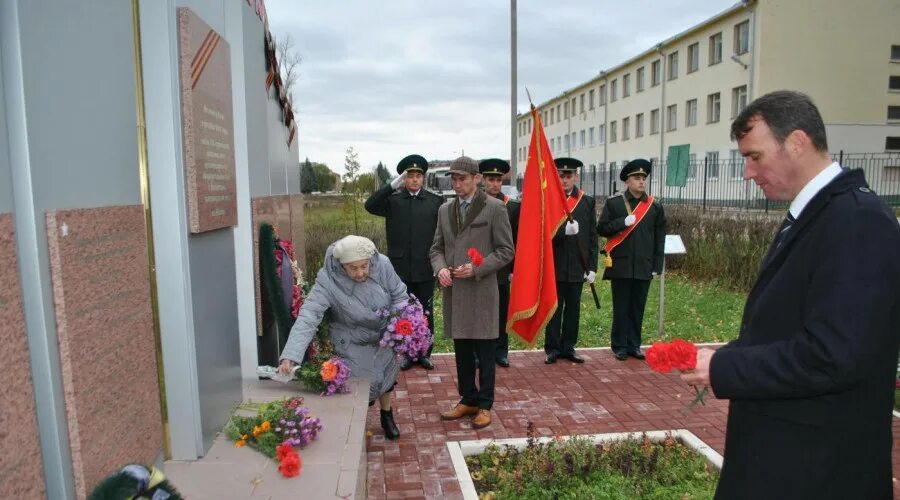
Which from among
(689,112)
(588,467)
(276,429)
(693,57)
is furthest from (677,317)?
(693,57)

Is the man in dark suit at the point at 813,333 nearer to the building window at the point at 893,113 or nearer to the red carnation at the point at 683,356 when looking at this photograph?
the red carnation at the point at 683,356

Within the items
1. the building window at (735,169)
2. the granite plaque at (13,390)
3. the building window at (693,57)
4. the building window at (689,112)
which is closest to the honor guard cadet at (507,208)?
the granite plaque at (13,390)

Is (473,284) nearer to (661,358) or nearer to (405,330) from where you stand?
(405,330)

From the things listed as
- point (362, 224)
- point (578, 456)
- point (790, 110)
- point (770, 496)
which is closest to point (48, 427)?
point (770, 496)

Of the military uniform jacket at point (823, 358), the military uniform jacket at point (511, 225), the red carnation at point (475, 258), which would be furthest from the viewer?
the military uniform jacket at point (511, 225)

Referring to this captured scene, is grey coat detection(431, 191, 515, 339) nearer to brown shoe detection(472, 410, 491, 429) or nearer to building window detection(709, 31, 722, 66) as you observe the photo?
brown shoe detection(472, 410, 491, 429)

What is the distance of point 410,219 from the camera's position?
19.5 feet

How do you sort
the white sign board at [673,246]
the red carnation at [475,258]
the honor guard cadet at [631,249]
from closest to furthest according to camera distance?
1. the red carnation at [475,258]
2. the honor guard cadet at [631,249]
3. the white sign board at [673,246]

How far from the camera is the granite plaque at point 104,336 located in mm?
1892

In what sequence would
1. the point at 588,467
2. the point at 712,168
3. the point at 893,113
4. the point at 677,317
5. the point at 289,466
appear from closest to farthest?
the point at 289,466 < the point at 588,467 < the point at 677,317 < the point at 712,168 < the point at 893,113

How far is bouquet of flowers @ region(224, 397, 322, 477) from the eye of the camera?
10.1ft

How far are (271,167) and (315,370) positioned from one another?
1.87 m

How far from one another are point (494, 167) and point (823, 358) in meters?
4.48

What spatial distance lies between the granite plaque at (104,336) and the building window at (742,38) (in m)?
29.9
